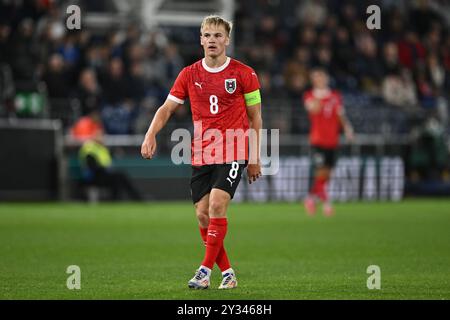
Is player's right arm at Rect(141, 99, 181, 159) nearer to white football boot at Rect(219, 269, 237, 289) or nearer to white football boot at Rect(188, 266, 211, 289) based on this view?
white football boot at Rect(188, 266, 211, 289)

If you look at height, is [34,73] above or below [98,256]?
above

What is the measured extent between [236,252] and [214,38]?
4.57m

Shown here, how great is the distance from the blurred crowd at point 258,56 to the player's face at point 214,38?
45.4ft

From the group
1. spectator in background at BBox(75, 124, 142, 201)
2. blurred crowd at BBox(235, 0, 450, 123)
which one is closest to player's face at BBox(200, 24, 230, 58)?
spectator in background at BBox(75, 124, 142, 201)

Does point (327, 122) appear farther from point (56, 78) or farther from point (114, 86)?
point (56, 78)

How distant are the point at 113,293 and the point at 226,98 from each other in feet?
6.45

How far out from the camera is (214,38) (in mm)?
9227

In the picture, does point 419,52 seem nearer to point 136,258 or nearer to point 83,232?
point 83,232

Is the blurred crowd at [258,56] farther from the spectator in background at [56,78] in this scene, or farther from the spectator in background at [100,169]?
the spectator in background at [100,169]

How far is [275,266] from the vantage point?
11516 millimetres

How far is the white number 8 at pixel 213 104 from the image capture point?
30.9 ft

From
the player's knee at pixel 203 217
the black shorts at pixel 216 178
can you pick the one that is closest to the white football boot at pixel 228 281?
the player's knee at pixel 203 217

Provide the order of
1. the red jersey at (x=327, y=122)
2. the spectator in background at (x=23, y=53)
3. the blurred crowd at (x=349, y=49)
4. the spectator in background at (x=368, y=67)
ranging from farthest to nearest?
the spectator in background at (x=368, y=67), the blurred crowd at (x=349, y=49), the spectator in background at (x=23, y=53), the red jersey at (x=327, y=122)
